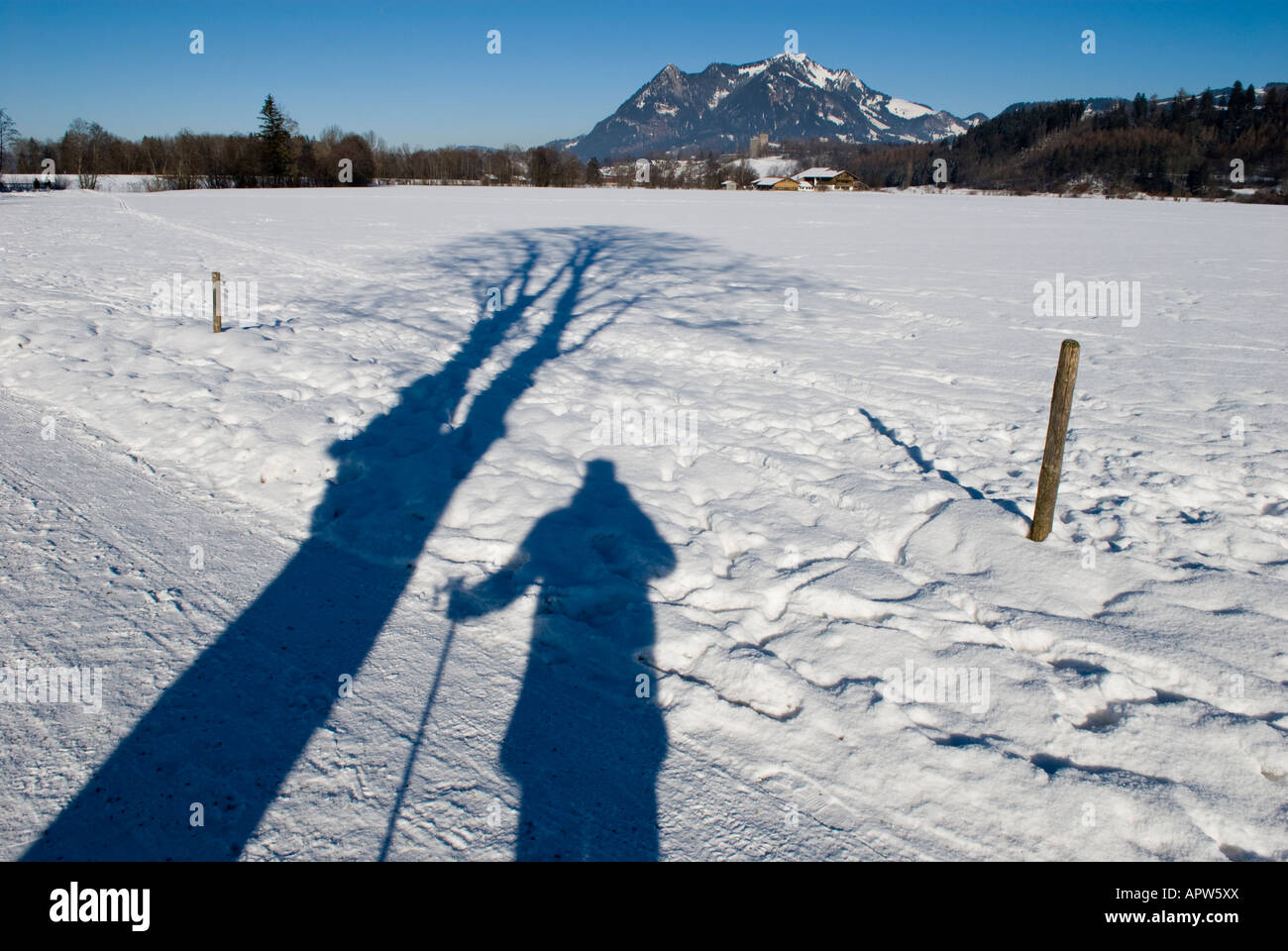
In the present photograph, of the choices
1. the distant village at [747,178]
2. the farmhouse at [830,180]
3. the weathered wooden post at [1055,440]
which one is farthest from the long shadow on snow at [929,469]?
the farmhouse at [830,180]

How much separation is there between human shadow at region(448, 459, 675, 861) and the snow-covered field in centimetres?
2

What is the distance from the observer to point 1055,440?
4984 mm

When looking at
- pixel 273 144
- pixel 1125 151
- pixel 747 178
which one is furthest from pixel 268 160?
pixel 1125 151

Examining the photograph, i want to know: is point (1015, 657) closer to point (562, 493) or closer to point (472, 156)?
point (562, 493)

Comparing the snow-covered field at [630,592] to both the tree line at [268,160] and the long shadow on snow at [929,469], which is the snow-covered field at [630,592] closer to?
the long shadow on snow at [929,469]

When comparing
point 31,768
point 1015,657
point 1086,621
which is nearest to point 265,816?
point 31,768

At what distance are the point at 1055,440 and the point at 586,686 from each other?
375 cm

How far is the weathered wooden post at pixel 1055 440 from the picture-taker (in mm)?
4844

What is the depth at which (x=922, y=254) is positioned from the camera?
20469mm

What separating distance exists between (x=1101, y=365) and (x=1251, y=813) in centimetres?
818

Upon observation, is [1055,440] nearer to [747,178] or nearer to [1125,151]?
[1125,151]

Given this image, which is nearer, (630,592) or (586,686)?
(586,686)

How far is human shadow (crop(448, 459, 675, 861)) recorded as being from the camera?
9.83ft

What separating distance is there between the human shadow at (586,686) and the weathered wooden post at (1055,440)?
278cm
